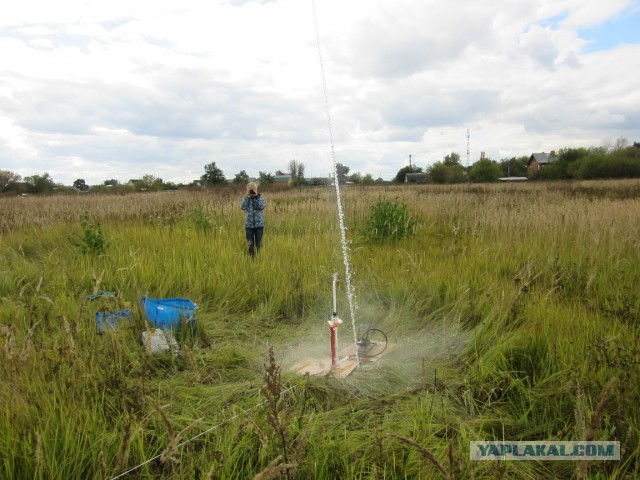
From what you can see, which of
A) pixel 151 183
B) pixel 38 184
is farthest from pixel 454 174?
pixel 38 184

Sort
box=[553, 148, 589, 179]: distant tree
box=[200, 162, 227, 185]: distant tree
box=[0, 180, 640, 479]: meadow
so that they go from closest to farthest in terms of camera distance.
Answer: box=[0, 180, 640, 479]: meadow, box=[200, 162, 227, 185]: distant tree, box=[553, 148, 589, 179]: distant tree

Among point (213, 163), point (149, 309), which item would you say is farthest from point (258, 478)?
point (213, 163)

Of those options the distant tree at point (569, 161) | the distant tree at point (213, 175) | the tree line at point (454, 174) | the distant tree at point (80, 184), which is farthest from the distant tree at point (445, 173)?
the distant tree at point (80, 184)

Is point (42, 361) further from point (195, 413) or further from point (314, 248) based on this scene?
point (314, 248)

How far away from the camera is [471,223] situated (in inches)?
334

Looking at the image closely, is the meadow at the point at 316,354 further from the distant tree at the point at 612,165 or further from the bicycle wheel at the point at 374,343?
the distant tree at the point at 612,165

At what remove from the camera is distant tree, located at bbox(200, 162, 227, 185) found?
34.4 m

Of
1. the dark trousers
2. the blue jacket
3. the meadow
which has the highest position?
the blue jacket

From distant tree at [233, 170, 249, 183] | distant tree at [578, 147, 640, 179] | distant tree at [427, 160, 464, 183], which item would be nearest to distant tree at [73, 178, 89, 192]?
distant tree at [233, 170, 249, 183]

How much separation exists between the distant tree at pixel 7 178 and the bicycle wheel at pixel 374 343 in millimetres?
52418

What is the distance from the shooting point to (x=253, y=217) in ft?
22.9

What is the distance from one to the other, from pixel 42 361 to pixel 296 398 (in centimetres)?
175

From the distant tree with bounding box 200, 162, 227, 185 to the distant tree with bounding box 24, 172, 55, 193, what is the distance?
75.0ft

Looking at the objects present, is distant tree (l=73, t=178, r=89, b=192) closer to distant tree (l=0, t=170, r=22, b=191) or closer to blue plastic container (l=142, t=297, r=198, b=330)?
distant tree (l=0, t=170, r=22, b=191)
